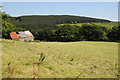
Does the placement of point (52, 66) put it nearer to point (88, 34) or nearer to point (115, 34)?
point (115, 34)

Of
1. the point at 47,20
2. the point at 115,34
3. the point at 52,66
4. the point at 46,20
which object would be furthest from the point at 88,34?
Answer: the point at 46,20

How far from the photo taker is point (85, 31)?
76250mm

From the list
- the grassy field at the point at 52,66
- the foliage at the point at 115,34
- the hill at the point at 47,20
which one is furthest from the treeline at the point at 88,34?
the grassy field at the point at 52,66

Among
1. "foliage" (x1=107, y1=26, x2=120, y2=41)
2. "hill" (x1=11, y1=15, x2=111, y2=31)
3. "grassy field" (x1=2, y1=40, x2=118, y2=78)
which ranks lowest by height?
"foliage" (x1=107, y1=26, x2=120, y2=41)

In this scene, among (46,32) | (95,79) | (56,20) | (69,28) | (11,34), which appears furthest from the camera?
(56,20)

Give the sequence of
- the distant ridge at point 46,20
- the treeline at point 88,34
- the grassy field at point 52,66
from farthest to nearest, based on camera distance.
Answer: the distant ridge at point 46,20, the treeline at point 88,34, the grassy field at point 52,66

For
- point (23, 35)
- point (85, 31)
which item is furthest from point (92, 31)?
point (23, 35)

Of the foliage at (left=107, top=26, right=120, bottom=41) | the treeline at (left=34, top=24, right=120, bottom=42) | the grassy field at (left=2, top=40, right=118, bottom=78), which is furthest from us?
the treeline at (left=34, top=24, right=120, bottom=42)

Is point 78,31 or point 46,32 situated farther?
point 46,32

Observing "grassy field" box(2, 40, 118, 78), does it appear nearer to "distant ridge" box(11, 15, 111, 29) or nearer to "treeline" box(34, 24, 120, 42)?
"treeline" box(34, 24, 120, 42)

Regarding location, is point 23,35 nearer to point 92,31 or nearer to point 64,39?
point 64,39

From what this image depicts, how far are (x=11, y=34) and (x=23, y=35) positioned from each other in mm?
6443

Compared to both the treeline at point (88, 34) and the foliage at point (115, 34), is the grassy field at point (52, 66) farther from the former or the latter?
the treeline at point (88, 34)

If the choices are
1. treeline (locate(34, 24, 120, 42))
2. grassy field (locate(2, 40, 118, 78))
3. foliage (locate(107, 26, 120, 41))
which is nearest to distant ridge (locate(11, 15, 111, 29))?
treeline (locate(34, 24, 120, 42))
